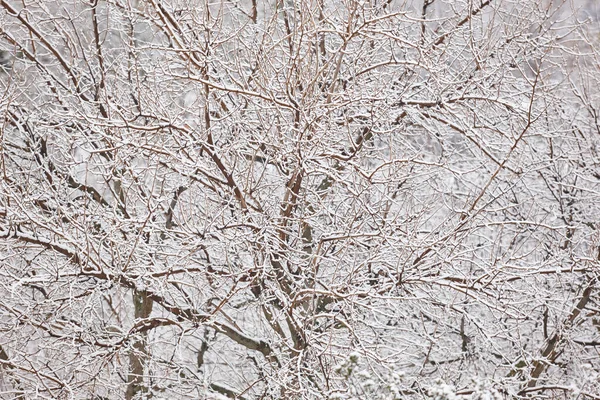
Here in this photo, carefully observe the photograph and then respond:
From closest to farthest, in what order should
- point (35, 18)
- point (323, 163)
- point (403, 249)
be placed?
point (403, 249) → point (323, 163) → point (35, 18)

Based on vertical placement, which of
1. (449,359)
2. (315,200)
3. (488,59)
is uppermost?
(488,59)

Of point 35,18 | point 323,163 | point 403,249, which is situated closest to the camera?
point 403,249

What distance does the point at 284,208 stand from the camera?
6297 millimetres

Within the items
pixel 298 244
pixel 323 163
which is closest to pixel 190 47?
pixel 323 163

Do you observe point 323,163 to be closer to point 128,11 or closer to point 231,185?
point 231,185

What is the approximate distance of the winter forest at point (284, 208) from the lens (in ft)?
19.0

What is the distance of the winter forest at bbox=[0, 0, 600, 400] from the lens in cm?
580

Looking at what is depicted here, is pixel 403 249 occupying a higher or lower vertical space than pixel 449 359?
higher

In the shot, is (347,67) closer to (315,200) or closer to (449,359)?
(315,200)

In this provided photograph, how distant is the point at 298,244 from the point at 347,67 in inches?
73.7

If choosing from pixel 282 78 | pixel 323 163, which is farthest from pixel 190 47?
pixel 323 163

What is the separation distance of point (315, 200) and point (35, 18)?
13.1 feet

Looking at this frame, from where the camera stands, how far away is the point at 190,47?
5.89 m

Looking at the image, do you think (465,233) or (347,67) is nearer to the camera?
(465,233)
